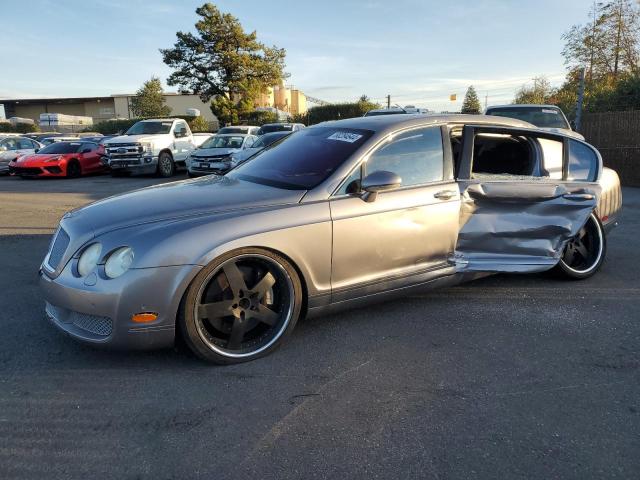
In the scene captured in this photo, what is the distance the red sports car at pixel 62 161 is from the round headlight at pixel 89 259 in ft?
50.1

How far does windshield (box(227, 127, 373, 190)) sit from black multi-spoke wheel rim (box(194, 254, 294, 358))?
2.30 feet

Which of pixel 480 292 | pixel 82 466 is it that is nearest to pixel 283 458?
pixel 82 466

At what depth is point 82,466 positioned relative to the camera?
2.17m

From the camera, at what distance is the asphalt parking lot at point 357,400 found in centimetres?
220

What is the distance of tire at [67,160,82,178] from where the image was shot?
16781 millimetres

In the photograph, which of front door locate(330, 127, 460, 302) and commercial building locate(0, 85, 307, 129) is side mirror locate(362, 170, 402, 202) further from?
commercial building locate(0, 85, 307, 129)

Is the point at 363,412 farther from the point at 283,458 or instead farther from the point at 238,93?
the point at 238,93

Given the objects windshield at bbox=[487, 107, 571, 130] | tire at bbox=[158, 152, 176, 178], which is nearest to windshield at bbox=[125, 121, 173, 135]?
tire at bbox=[158, 152, 176, 178]

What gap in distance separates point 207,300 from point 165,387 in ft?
1.79

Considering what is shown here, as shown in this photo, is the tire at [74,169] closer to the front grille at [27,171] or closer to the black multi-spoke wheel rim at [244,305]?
the front grille at [27,171]

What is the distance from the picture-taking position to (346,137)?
3.93 metres

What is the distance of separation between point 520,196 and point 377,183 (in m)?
1.56

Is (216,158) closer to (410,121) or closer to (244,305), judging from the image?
(410,121)

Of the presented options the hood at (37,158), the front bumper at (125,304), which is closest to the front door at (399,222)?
the front bumper at (125,304)
